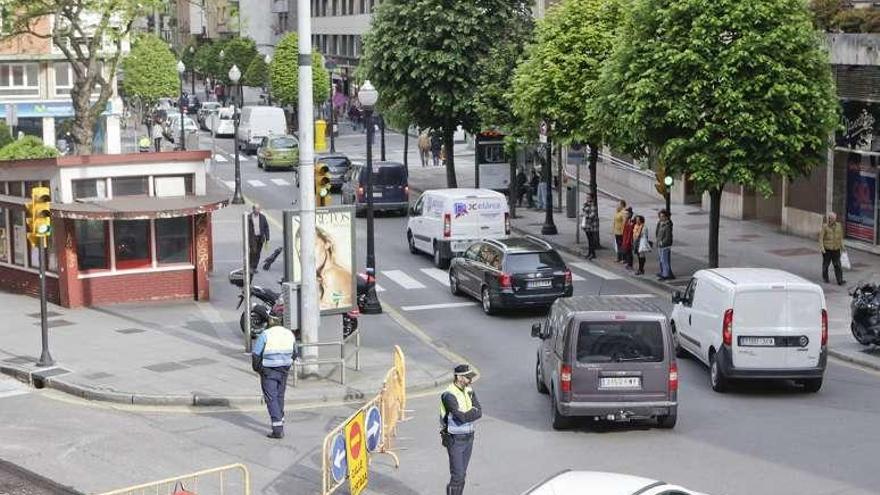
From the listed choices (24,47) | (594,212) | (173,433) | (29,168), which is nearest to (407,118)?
(594,212)

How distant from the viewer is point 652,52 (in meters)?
30.8

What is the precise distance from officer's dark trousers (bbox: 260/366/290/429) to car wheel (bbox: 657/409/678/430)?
209 inches

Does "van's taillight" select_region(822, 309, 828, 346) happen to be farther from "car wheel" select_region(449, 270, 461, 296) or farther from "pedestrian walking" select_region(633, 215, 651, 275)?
"pedestrian walking" select_region(633, 215, 651, 275)

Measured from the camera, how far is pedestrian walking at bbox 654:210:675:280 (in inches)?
1261

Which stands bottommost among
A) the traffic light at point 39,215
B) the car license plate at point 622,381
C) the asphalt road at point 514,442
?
the asphalt road at point 514,442

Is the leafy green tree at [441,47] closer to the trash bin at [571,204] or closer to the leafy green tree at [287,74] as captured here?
the trash bin at [571,204]

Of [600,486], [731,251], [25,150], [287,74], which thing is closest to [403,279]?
[731,251]

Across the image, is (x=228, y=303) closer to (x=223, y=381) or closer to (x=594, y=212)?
(x=223, y=381)

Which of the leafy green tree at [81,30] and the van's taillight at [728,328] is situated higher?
the leafy green tree at [81,30]

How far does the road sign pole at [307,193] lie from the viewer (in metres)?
22.0

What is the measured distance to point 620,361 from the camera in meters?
18.6

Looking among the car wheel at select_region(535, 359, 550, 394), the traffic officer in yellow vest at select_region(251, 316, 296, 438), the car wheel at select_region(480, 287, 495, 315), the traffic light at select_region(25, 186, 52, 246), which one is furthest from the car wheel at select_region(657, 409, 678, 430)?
the traffic light at select_region(25, 186, 52, 246)

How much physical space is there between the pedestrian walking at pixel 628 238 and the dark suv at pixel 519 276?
5967 millimetres

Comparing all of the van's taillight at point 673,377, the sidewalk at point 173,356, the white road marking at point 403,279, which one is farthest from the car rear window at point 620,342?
the white road marking at point 403,279
